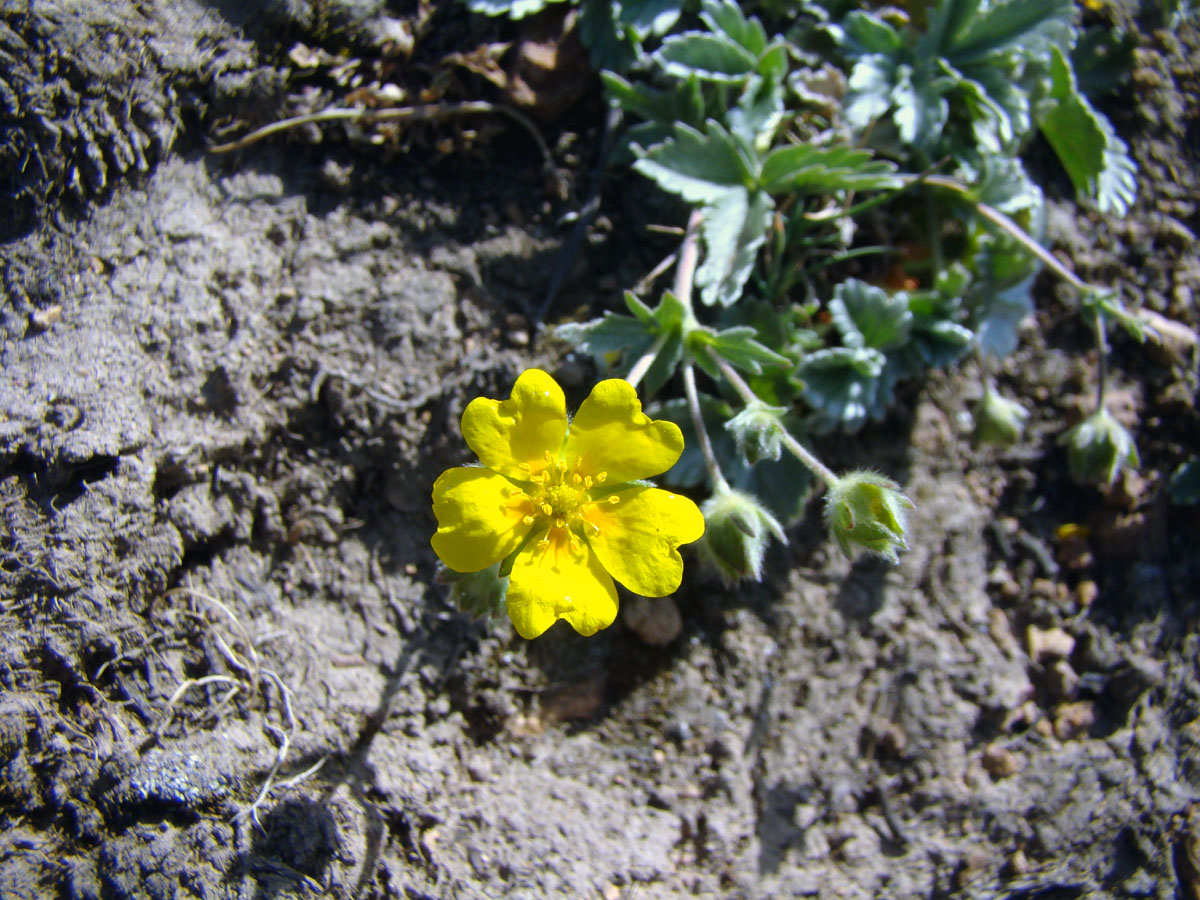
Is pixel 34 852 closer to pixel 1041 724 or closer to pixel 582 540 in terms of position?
pixel 582 540

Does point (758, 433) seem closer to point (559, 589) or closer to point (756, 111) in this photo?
point (559, 589)

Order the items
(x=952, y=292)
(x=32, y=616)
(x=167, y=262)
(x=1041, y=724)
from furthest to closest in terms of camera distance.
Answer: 1. (x=952, y=292)
2. (x=1041, y=724)
3. (x=167, y=262)
4. (x=32, y=616)

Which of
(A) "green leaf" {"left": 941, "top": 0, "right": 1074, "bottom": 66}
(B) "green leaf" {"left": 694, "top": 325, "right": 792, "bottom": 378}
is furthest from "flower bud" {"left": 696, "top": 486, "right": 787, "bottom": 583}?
(A) "green leaf" {"left": 941, "top": 0, "right": 1074, "bottom": 66}

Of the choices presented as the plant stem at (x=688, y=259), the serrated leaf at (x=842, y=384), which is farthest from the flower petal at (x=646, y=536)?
the serrated leaf at (x=842, y=384)

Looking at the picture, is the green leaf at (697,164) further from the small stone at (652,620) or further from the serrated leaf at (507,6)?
the small stone at (652,620)

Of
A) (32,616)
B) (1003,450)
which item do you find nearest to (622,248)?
(1003,450)

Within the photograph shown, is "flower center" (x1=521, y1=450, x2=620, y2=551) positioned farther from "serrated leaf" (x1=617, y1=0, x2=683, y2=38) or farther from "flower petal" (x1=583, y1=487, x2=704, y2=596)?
"serrated leaf" (x1=617, y1=0, x2=683, y2=38)

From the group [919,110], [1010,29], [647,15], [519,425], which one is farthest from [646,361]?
[1010,29]
